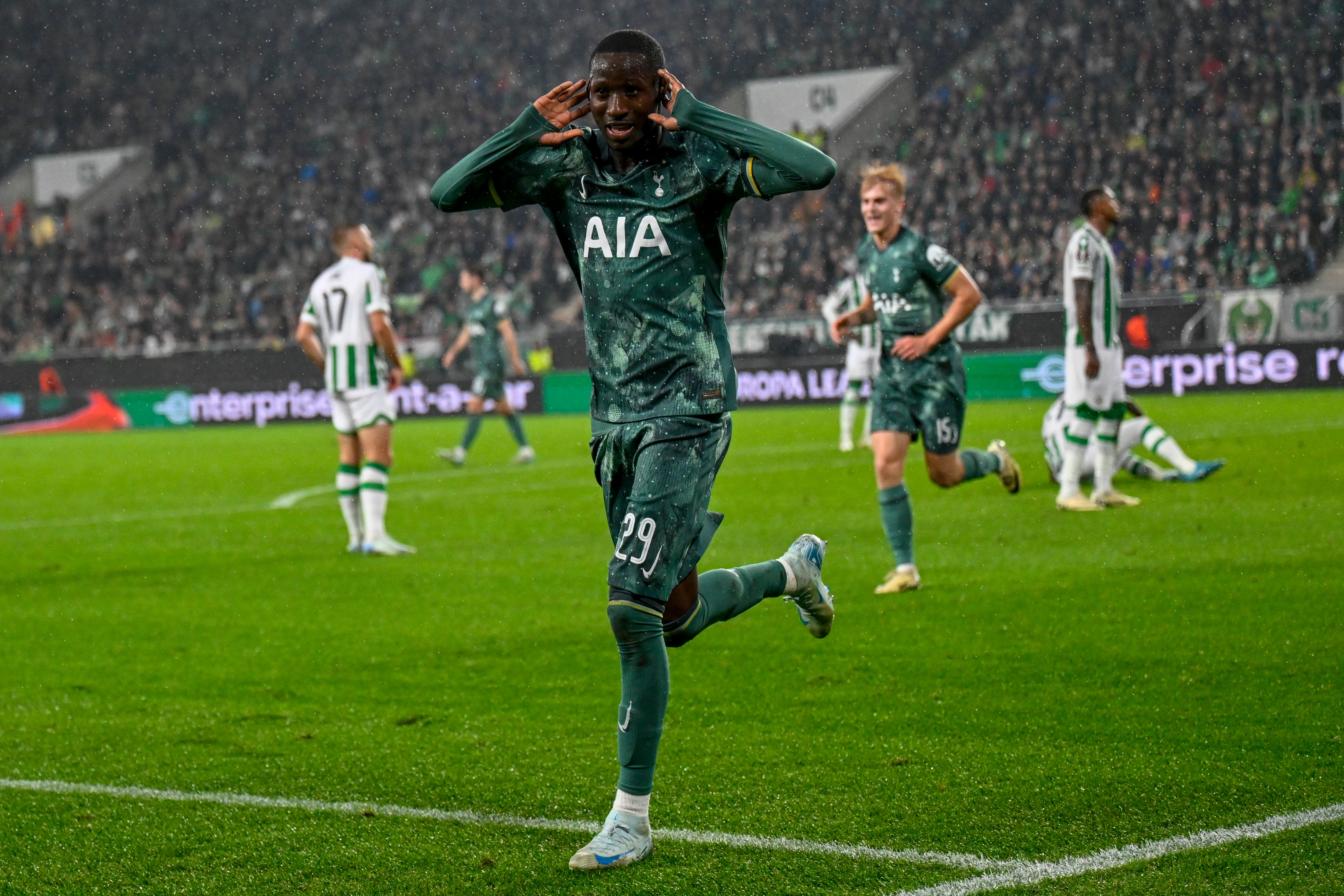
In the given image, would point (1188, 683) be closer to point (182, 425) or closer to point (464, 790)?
point (464, 790)

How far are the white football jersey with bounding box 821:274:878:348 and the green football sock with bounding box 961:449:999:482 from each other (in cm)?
487

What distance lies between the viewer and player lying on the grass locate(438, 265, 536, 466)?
57.0ft

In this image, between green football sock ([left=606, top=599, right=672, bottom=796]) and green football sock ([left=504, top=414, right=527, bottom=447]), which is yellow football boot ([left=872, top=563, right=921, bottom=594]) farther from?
green football sock ([left=504, top=414, right=527, bottom=447])

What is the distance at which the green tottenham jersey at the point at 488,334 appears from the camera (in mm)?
17750

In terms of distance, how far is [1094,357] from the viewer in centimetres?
1064

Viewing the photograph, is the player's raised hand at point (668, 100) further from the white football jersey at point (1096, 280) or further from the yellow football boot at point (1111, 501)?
the yellow football boot at point (1111, 501)

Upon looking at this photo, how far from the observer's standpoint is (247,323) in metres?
35.2

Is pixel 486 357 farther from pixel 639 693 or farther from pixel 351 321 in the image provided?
pixel 639 693

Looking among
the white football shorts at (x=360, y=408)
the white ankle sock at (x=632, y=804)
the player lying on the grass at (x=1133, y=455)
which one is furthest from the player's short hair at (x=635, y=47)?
the player lying on the grass at (x=1133, y=455)

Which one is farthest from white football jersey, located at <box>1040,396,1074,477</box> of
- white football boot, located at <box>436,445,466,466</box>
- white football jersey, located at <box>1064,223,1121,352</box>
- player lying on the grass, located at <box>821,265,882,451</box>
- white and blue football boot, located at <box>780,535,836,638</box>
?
white football boot, located at <box>436,445,466,466</box>

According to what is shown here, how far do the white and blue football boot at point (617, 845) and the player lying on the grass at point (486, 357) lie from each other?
13441 millimetres

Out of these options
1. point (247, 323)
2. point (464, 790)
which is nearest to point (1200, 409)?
point (464, 790)

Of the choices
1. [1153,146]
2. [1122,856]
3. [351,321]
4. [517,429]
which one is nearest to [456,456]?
[517,429]

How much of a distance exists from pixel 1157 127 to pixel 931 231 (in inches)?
182
